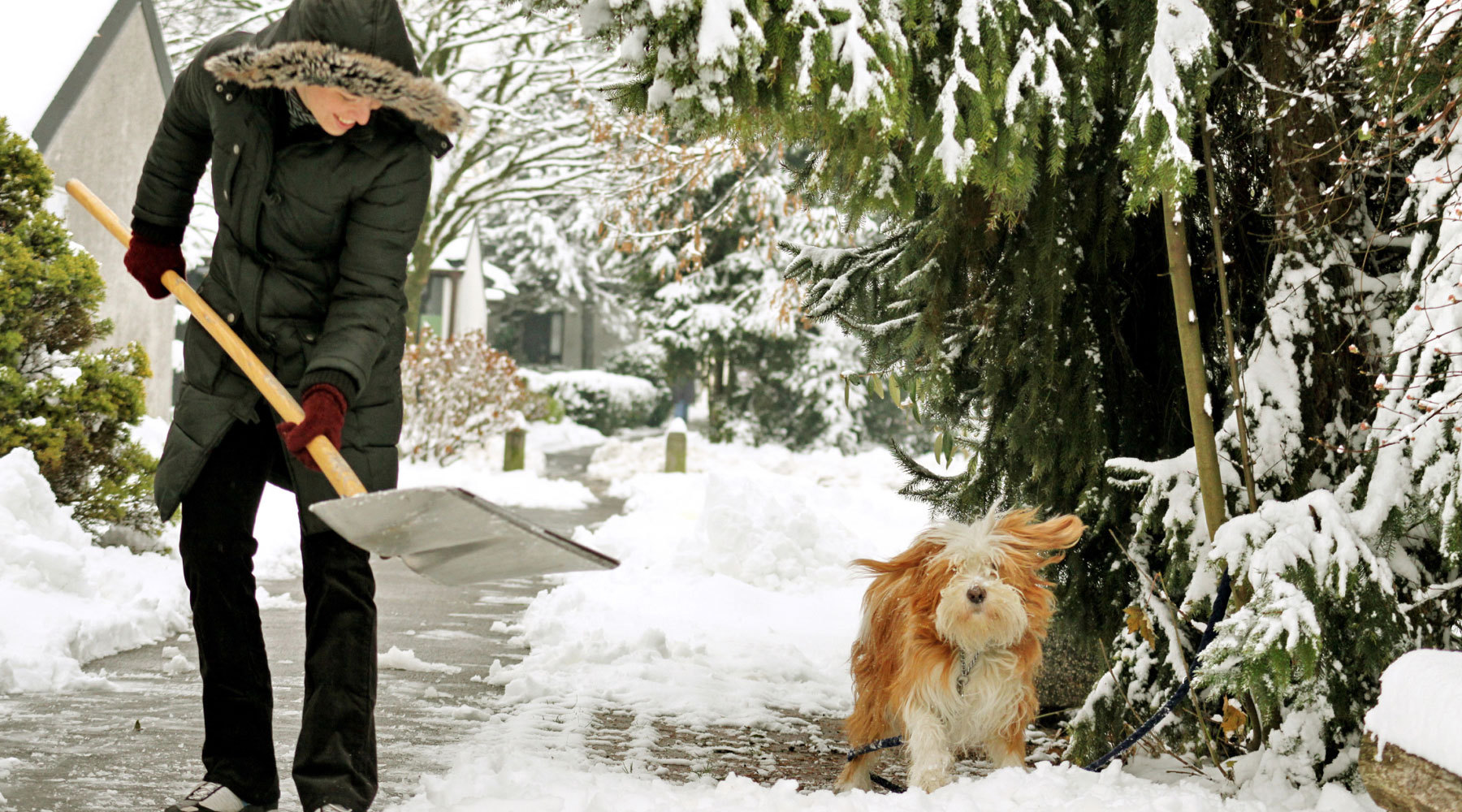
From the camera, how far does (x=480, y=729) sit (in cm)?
472

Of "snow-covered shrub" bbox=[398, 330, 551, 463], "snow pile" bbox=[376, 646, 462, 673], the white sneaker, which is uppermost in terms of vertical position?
"snow-covered shrub" bbox=[398, 330, 551, 463]

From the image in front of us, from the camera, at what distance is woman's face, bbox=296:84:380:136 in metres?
3.14

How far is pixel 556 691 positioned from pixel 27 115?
346 inches

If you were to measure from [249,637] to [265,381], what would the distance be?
72 cm

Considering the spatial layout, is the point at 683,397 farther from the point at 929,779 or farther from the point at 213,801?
the point at 213,801

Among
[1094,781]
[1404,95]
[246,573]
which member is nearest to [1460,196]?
[1404,95]

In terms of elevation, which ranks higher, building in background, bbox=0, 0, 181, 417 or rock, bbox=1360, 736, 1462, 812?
building in background, bbox=0, 0, 181, 417

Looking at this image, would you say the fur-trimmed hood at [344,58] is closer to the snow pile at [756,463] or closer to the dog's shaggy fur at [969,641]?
the dog's shaggy fur at [969,641]

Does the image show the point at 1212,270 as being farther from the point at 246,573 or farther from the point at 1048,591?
the point at 246,573

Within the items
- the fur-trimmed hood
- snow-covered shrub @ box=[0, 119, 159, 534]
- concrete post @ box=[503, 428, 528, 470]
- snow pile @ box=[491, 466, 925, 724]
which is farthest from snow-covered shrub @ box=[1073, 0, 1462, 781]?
concrete post @ box=[503, 428, 528, 470]

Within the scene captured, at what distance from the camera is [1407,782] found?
2.80m

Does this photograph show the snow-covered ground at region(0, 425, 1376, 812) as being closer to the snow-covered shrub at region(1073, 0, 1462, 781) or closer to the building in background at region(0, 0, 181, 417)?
the snow-covered shrub at region(1073, 0, 1462, 781)

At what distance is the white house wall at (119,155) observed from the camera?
12.0 metres

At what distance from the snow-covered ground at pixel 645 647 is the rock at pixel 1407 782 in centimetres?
37
